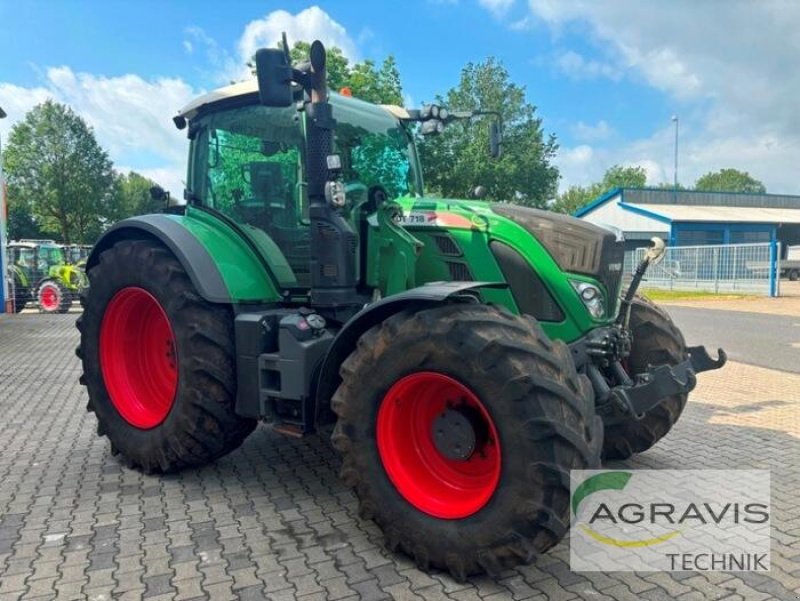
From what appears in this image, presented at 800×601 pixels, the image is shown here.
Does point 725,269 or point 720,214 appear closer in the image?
point 725,269

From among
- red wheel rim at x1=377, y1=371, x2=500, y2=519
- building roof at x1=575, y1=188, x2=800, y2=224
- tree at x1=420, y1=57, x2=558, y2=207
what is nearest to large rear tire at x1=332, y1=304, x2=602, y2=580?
red wheel rim at x1=377, y1=371, x2=500, y2=519

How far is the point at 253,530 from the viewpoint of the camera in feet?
11.9

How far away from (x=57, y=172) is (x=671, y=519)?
46.0m

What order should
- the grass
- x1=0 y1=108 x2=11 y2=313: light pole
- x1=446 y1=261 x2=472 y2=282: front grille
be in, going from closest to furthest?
x1=446 y1=261 x2=472 y2=282: front grille → x1=0 y1=108 x2=11 y2=313: light pole → the grass

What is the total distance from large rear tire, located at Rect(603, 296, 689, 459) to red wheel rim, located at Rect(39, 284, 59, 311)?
18.6m

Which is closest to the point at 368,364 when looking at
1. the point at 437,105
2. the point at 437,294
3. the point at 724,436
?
the point at 437,294

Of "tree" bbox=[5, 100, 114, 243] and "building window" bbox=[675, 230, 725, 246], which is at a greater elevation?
"tree" bbox=[5, 100, 114, 243]

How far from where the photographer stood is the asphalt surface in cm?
996

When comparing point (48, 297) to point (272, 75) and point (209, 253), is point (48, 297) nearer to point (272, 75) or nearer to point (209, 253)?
point (209, 253)

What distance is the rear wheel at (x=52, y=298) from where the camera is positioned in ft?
62.4

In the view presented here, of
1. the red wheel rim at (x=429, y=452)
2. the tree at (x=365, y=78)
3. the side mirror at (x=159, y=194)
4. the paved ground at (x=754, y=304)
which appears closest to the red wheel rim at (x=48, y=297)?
the tree at (x=365, y=78)

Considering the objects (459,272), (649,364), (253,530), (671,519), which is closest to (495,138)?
(459,272)

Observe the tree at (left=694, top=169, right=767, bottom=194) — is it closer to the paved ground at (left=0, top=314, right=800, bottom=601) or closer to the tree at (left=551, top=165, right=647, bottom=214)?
the tree at (left=551, top=165, right=647, bottom=214)

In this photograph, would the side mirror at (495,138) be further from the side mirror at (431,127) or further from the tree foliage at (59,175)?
the tree foliage at (59,175)
